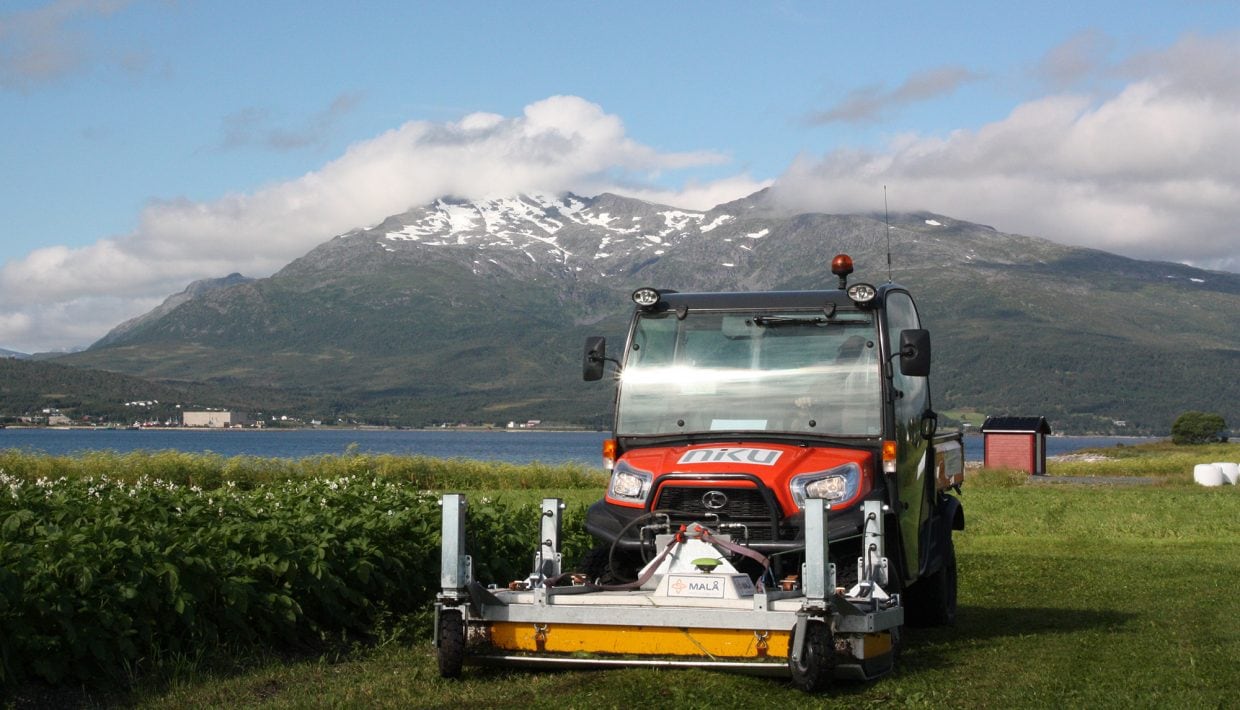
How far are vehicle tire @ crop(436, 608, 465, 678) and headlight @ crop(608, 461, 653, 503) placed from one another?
1658mm

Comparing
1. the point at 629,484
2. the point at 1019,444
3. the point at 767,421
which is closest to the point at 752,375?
the point at 767,421

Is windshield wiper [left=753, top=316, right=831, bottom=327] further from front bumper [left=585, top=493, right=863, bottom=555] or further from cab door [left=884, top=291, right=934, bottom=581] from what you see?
front bumper [left=585, top=493, right=863, bottom=555]

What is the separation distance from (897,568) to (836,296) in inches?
81.6

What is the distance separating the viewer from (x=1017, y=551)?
22406 millimetres

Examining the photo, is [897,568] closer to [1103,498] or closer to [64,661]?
[64,661]

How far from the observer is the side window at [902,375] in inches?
442

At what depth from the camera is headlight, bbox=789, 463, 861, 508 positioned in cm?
1009

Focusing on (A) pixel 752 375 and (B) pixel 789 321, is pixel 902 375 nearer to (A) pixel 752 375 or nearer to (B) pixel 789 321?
(B) pixel 789 321

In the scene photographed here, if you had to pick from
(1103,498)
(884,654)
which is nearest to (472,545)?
(884,654)

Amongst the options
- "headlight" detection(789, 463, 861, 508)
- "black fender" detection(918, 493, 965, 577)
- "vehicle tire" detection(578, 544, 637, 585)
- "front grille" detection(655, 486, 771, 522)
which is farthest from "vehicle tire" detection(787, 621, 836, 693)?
"black fender" detection(918, 493, 965, 577)

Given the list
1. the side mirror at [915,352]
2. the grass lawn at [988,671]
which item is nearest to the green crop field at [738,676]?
the grass lawn at [988,671]

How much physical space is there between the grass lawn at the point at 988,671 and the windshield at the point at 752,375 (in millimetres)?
1899

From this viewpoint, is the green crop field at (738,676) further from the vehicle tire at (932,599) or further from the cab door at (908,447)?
the cab door at (908,447)

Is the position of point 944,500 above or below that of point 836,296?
below
